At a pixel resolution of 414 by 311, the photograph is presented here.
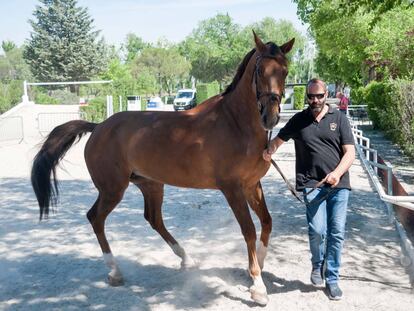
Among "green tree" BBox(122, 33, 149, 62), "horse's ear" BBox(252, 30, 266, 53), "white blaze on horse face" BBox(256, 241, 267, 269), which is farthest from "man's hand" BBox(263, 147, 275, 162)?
"green tree" BBox(122, 33, 149, 62)

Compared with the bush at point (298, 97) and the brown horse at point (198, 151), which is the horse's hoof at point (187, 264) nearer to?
the brown horse at point (198, 151)

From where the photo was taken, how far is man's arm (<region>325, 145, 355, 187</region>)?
146 inches

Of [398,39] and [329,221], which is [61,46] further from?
[329,221]

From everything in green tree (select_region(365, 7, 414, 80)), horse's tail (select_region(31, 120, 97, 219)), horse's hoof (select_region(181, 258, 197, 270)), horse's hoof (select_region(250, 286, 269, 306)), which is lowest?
horse's hoof (select_region(181, 258, 197, 270))

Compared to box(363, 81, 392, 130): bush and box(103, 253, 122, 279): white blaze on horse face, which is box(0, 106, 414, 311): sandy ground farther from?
box(363, 81, 392, 130): bush

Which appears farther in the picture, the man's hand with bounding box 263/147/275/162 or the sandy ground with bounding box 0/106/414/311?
the sandy ground with bounding box 0/106/414/311

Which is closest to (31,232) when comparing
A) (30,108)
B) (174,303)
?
(174,303)

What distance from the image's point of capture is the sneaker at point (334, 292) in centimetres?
393

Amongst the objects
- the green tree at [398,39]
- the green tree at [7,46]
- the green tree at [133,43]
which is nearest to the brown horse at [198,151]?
the green tree at [398,39]

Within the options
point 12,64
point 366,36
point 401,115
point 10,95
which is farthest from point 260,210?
point 12,64

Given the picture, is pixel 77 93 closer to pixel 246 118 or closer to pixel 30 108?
pixel 30 108

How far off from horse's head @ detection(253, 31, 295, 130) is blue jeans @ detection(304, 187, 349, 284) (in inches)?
34.2

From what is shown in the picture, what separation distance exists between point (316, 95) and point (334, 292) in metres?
1.74

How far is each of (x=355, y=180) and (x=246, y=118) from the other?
6075 millimetres
